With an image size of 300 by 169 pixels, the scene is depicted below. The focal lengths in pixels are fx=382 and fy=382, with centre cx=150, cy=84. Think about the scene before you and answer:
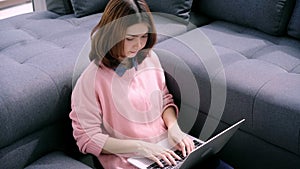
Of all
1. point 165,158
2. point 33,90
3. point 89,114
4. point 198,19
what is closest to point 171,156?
point 165,158

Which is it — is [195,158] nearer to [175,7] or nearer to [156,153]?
[156,153]

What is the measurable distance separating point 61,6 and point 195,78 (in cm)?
101

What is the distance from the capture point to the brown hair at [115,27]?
1.22 metres

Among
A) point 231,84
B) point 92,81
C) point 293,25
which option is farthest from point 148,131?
point 293,25

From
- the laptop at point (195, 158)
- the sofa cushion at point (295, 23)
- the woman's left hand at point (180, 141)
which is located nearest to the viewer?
the laptop at point (195, 158)

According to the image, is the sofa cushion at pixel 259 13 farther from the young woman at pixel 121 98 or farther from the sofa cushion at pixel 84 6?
the young woman at pixel 121 98

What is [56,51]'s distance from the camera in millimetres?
1640

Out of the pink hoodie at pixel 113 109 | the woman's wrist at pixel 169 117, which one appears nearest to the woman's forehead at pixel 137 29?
the pink hoodie at pixel 113 109

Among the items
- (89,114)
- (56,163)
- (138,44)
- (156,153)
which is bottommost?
(56,163)

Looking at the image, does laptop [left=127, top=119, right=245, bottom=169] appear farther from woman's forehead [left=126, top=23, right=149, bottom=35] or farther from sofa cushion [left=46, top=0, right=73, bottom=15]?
sofa cushion [left=46, top=0, right=73, bottom=15]

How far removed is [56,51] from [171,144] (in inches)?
26.0

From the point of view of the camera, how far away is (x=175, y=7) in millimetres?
2080

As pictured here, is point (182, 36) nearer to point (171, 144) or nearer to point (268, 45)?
point (268, 45)

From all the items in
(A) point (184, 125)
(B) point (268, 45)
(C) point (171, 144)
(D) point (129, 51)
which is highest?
(D) point (129, 51)
